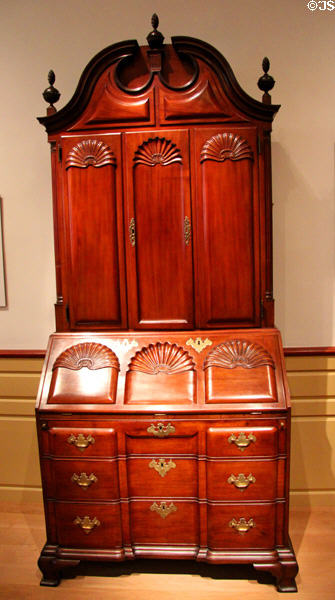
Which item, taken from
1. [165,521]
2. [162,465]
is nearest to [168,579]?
[165,521]

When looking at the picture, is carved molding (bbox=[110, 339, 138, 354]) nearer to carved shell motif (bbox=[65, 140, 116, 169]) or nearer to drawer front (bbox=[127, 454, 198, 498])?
drawer front (bbox=[127, 454, 198, 498])

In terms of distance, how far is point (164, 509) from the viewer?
197 centimetres

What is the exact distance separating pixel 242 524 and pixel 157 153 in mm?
1826

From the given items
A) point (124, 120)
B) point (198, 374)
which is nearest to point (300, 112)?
point (124, 120)

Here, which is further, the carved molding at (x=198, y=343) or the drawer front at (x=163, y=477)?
the carved molding at (x=198, y=343)

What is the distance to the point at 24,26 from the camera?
2592mm

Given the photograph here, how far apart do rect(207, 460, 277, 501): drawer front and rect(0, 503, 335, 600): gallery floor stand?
459 mm

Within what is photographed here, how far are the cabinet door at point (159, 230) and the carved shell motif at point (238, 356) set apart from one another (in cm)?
20

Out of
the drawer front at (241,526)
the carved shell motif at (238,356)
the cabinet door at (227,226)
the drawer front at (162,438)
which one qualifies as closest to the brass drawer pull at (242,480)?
the drawer front at (241,526)

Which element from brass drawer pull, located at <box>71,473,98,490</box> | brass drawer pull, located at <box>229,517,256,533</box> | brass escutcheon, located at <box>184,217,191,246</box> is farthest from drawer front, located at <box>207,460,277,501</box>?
brass escutcheon, located at <box>184,217,191,246</box>

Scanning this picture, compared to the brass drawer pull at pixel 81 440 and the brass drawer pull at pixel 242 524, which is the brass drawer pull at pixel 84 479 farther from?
the brass drawer pull at pixel 242 524

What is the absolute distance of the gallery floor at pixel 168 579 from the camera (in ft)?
6.41

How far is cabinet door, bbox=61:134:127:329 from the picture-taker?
2068mm

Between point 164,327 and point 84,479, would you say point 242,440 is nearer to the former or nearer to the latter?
point 164,327
